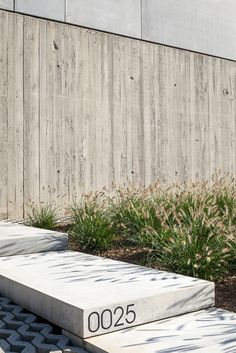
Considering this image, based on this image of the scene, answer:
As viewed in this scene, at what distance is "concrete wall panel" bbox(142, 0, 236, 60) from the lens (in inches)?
268

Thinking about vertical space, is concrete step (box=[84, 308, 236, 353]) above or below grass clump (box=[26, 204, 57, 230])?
below

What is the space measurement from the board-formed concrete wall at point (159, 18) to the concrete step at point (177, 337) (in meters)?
4.59

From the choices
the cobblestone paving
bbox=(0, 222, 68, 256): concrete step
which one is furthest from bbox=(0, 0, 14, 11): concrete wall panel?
the cobblestone paving

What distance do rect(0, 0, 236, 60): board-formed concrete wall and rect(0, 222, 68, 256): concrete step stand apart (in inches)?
122

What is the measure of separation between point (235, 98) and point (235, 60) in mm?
649

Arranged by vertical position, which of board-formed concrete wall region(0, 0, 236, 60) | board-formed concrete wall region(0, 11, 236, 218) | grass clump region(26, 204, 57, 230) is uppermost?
board-formed concrete wall region(0, 0, 236, 60)

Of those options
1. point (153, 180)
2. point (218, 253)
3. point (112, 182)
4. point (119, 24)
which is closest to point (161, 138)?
point (153, 180)

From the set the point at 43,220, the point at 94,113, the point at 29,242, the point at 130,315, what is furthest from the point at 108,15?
the point at 130,315

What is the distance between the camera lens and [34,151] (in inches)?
223

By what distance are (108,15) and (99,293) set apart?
4.84 metres

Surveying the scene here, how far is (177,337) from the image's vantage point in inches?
83.4

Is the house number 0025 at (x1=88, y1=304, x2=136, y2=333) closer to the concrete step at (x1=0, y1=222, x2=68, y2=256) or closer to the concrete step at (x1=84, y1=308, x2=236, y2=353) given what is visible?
the concrete step at (x1=84, y1=308, x2=236, y2=353)

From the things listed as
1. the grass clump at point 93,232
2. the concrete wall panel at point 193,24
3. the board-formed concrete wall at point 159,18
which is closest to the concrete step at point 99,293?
the grass clump at point 93,232

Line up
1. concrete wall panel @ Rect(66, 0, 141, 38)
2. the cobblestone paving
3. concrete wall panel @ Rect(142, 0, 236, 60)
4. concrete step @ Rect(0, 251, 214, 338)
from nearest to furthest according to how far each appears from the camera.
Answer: the cobblestone paving < concrete step @ Rect(0, 251, 214, 338) < concrete wall panel @ Rect(66, 0, 141, 38) < concrete wall panel @ Rect(142, 0, 236, 60)
